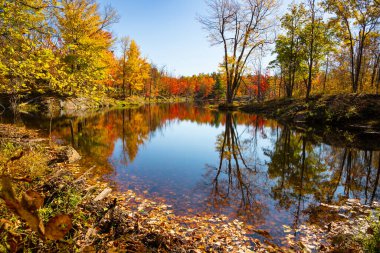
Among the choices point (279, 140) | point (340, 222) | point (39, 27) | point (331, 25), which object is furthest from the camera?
point (331, 25)

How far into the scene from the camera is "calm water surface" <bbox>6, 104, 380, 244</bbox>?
6.07 m

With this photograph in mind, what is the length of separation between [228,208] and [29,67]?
6853mm

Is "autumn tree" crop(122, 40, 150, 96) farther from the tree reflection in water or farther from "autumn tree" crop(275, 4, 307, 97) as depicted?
the tree reflection in water

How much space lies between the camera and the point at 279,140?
14969 mm

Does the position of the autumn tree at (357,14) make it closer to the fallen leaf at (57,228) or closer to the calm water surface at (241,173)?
the calm water surface at (241,173)

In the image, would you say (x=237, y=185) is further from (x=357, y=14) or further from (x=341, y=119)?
(x=357, y=14)

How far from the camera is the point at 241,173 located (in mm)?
8844

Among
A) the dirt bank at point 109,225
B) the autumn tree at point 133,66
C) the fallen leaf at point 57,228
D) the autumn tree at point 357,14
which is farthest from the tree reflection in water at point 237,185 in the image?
the autumn tree at point 133,66

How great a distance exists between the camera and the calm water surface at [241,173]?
6066 mm

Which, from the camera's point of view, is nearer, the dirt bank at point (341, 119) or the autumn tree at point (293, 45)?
the dirt bank at point (341, 119)

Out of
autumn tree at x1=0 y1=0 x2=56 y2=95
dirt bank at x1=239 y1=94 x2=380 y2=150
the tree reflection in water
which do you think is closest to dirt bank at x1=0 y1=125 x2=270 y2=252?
the tree reflection in water

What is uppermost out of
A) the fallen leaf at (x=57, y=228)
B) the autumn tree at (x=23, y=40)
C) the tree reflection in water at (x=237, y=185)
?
the autumn tree at (x=23, y=40)

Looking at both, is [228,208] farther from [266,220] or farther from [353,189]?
[353,189]

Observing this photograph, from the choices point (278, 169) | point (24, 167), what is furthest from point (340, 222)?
point (24, 167)
